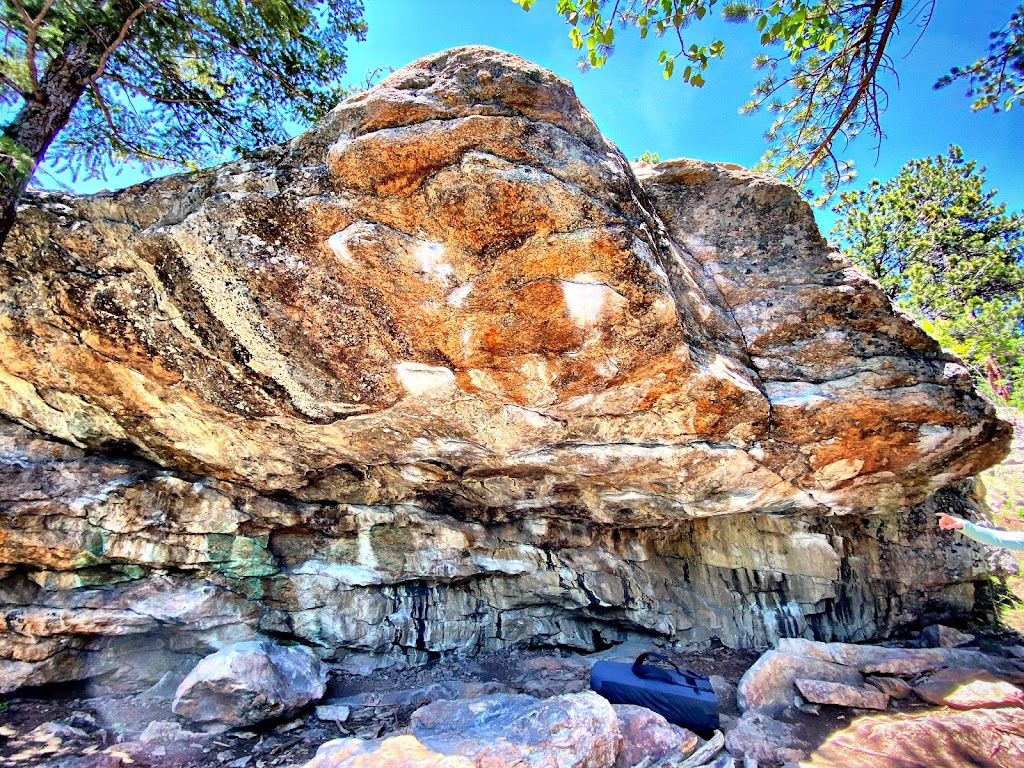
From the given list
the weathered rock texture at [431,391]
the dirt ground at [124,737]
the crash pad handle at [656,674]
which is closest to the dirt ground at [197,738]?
the dirt ground at [124,737]

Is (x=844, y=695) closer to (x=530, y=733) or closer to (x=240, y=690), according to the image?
(x=530, y=733)

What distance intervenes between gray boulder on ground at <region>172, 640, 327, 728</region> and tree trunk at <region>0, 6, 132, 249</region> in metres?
4.98

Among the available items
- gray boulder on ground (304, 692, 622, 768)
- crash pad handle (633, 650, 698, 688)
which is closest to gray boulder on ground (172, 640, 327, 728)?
gray boulder on ground (304, 692, 622, 768)

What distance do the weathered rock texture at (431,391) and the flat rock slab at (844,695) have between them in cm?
178

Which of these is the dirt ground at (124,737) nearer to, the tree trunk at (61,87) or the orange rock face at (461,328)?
the orange rock face at (461,328)

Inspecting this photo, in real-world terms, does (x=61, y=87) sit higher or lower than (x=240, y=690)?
higher

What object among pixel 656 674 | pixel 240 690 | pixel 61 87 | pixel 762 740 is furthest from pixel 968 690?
pixel 61 87

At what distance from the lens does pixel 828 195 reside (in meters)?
6.56

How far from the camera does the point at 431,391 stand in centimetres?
464

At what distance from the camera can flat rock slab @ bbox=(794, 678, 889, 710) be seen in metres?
4.32

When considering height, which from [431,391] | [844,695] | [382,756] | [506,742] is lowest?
[382,756]

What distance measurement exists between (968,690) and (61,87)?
417 inches

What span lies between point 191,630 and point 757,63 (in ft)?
28.8

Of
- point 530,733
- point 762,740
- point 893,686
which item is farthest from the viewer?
point 893,686
